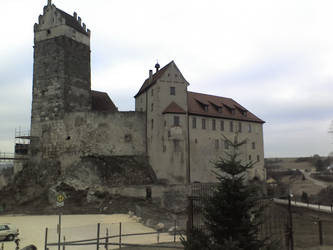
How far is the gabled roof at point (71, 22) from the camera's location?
38.3m

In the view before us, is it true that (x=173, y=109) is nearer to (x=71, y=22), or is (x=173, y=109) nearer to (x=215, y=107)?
(x=215, y=107)

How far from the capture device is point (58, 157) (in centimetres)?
A: 3741

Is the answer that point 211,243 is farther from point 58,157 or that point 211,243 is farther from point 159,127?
point 58,157

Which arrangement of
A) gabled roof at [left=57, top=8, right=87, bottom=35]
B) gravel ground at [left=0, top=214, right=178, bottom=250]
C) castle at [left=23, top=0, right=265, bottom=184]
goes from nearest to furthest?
gravel ground at [left=0, top=214, right=178, bottom=250], castle at [left=23, top=0, right=265, bottom=184], gabled roof at [left=57, top=8, right=87, bottom=35]

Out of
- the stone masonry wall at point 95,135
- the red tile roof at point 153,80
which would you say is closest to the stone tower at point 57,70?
the stone masonry wall at point 95,135

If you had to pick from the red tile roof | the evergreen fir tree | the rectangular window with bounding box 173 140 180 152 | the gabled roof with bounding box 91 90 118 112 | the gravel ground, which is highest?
the red tile roof

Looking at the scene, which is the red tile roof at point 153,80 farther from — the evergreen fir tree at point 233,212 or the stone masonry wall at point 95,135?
the evergreen fir tree at point 233,212

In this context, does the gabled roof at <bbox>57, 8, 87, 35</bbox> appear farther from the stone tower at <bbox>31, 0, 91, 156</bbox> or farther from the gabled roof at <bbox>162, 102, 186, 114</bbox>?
the gabled roof at <bbox>162, 102, 186, 114</bbox>

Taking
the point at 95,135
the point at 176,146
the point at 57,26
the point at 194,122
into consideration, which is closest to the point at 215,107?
the point at 194,122

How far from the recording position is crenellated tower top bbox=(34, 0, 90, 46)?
37.8m

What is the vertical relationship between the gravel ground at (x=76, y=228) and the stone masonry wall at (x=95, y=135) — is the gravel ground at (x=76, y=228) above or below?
below

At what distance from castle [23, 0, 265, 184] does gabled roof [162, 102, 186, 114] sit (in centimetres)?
11

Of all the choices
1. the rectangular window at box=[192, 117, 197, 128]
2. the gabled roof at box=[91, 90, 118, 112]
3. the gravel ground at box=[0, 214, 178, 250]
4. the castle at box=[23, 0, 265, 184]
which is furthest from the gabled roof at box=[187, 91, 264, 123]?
the gravel ground at box=[0, 214, 178, 250]

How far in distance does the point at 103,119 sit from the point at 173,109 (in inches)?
318
